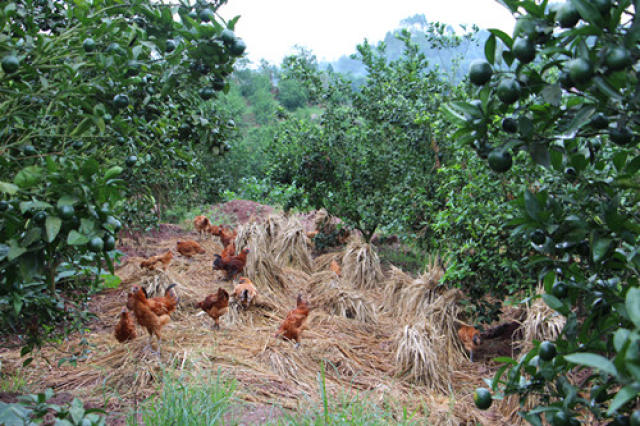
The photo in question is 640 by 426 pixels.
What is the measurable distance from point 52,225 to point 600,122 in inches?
51.6

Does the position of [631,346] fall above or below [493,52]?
below

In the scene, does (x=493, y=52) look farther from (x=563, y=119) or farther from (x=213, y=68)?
(x=213, y=68)

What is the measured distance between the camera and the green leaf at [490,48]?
43.9 inches

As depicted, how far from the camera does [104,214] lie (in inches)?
50.0

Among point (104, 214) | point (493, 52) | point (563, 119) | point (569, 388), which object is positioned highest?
point (493, 52)

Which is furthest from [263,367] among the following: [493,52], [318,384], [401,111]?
[401,111]

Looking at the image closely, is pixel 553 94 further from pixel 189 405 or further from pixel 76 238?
pixel 189 405

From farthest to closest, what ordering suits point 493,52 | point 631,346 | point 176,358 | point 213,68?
point 176,358 → point 213,68 → point 493,52 → point 631,346

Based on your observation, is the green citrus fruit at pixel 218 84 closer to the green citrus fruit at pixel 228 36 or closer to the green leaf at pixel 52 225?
the green citrus fruit at pixel 228 36

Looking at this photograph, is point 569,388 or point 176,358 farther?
point 176,358

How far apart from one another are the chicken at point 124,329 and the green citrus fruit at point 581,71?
161 inches

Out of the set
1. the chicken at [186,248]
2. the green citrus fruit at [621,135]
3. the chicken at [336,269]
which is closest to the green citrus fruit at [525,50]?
the green citrus fruit at [621,135]

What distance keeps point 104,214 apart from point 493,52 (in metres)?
1.08

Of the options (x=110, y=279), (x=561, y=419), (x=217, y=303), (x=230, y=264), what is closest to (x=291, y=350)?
(x=217, y=303)
